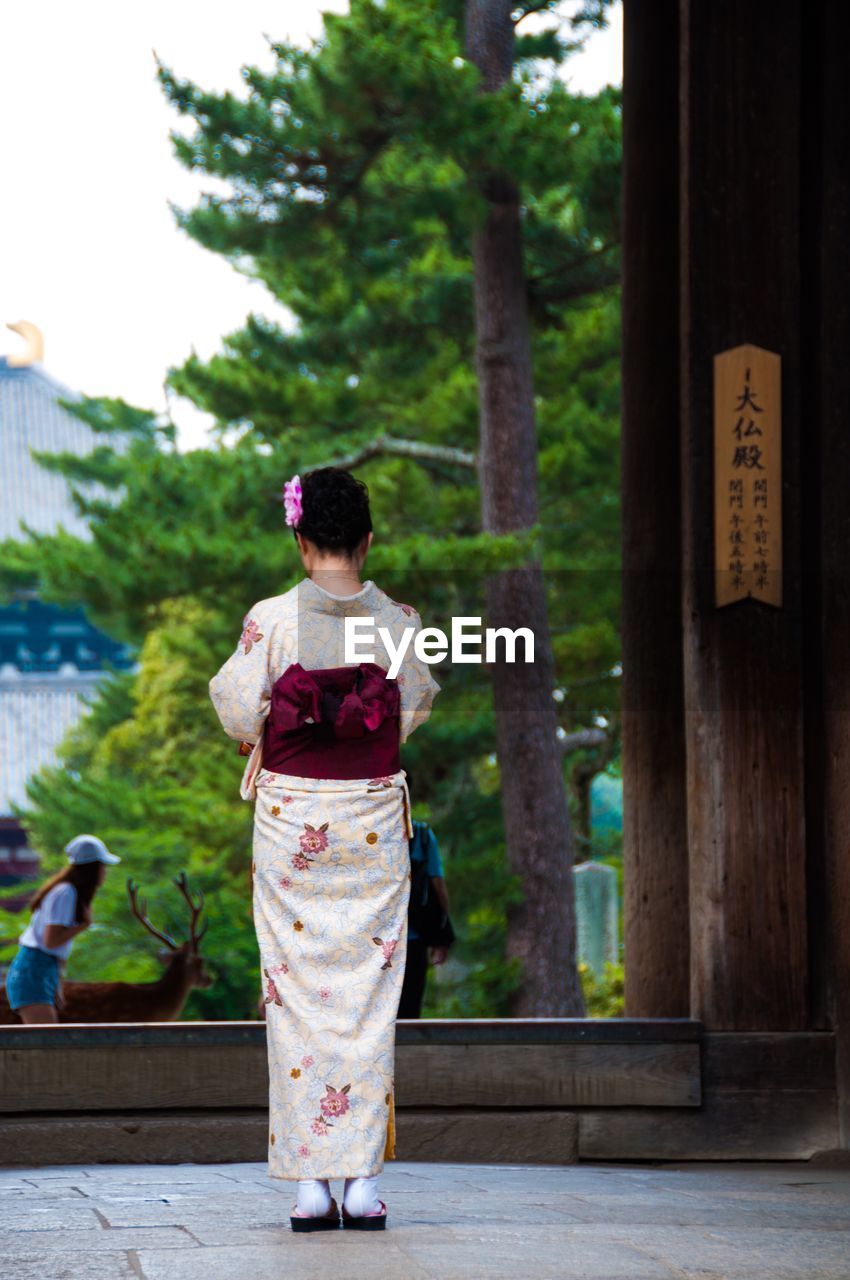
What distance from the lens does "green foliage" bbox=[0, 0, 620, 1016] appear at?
1269cm

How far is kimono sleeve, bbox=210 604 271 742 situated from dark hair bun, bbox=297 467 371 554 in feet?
0.61

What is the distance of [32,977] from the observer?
7059 millimetres

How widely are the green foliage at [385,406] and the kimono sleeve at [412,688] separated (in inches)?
339

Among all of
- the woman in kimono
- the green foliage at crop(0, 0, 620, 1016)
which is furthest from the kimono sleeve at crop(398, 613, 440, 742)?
the green foliage at crop(0, 0, 620, 1016)

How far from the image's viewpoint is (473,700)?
14.3 meters

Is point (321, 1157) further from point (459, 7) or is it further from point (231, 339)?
point (459, 7)

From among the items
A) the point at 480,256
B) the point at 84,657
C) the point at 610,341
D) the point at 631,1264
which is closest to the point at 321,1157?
the point at 631,1264

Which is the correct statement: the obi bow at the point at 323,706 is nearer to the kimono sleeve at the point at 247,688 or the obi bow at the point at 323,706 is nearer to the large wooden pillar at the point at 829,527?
the kimono sleeve at the point at 247,688

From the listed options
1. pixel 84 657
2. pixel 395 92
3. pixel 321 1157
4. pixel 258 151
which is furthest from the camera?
pixel 84 657

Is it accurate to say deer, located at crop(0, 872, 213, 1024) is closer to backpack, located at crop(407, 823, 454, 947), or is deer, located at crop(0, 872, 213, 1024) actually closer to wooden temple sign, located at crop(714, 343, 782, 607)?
backpack, located at crop(407, 823, 454, 947)

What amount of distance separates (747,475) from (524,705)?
27.3 ft

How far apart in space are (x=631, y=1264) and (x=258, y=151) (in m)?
11.6

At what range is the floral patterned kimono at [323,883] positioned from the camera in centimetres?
337

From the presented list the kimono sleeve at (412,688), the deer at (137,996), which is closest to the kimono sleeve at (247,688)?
the kimono sleeve at (412,688)
